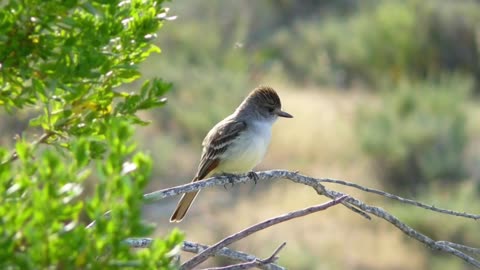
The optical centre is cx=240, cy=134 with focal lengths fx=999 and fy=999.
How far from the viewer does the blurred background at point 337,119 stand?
14.6 m

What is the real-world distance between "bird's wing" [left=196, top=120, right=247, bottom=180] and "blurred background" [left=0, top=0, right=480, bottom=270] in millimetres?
6221

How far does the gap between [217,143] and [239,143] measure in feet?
0.67

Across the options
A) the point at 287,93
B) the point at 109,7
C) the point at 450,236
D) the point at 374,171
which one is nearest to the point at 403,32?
the point at 287,93

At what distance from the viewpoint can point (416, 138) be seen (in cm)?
1709

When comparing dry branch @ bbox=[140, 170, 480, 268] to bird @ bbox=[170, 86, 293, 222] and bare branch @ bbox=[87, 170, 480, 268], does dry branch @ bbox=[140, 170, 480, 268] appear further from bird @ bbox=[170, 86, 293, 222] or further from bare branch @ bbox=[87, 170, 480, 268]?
bird @ bbox=[170, 86, 293, 222]

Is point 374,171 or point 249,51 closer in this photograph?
point 374,171

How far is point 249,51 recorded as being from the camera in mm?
25203

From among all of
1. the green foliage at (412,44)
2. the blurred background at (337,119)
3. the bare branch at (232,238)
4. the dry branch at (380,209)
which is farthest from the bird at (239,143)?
the green foliage at (412,44)

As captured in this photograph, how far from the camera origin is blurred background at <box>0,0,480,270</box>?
14.6m

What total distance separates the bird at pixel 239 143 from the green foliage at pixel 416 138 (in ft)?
31.4

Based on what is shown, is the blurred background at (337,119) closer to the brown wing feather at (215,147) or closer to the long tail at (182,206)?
the brown wing feather at (215,147)

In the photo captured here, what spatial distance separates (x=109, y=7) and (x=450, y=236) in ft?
39.5

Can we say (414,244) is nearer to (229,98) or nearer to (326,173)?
(326,173)

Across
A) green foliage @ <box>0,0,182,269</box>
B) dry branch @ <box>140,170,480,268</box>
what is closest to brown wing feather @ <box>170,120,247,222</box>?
dry branch @ <box>140,170,480,268</box>
